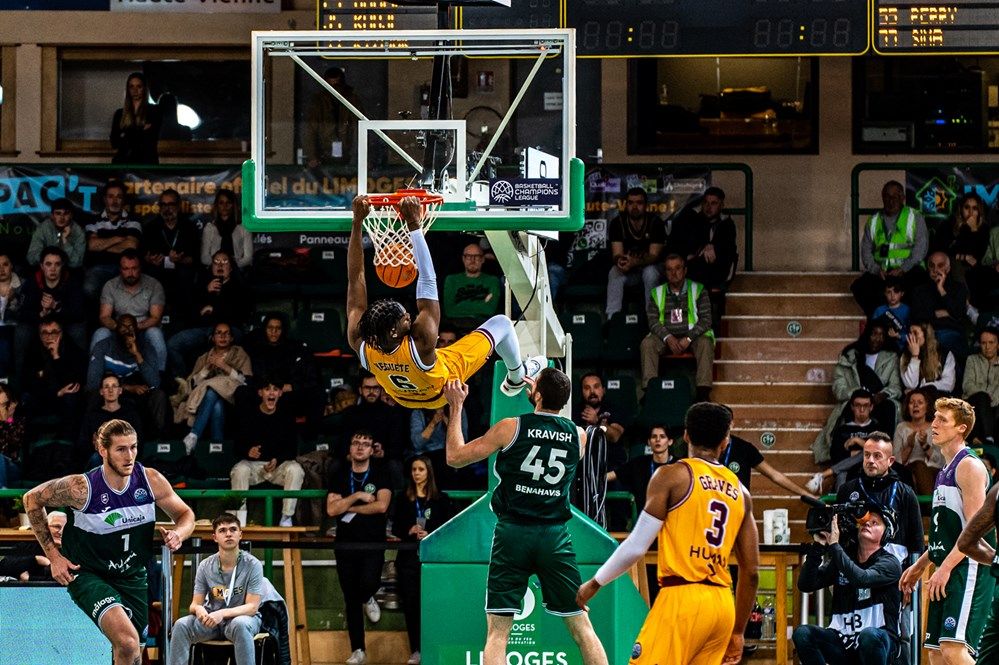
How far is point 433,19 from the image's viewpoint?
43.8 feet

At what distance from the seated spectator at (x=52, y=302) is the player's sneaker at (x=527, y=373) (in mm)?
6710

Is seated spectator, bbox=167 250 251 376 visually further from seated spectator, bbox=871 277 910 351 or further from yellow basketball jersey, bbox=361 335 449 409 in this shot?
yellow basketball jersey, bbox=361 335 449 409

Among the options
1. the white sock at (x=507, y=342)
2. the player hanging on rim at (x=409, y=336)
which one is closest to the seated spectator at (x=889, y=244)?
the white sock at (x=507, y=342)

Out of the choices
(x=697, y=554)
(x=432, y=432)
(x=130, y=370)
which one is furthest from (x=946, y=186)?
(x=697, y=554)

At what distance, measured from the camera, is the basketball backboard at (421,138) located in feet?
31.9

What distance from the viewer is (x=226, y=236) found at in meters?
16.8

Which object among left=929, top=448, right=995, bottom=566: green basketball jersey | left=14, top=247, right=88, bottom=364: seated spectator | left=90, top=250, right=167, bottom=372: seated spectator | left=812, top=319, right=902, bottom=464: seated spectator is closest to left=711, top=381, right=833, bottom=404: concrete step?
left=812, top=319, right=902, bottom=464: seated spectator

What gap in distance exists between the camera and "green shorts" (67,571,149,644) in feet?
33.3

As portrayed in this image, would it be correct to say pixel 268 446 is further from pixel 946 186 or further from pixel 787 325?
pixel 946 186

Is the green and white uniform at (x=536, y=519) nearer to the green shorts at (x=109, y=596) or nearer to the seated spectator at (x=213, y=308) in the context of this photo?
the green shorts at (x=109, y=596)

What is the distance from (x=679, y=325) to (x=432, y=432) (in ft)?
9.26

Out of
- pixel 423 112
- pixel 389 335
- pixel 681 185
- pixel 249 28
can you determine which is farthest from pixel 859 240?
pixel 389 335

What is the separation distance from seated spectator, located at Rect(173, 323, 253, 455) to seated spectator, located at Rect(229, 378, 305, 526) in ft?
1.78

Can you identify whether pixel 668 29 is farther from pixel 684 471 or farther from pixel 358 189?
pixel 684 471
